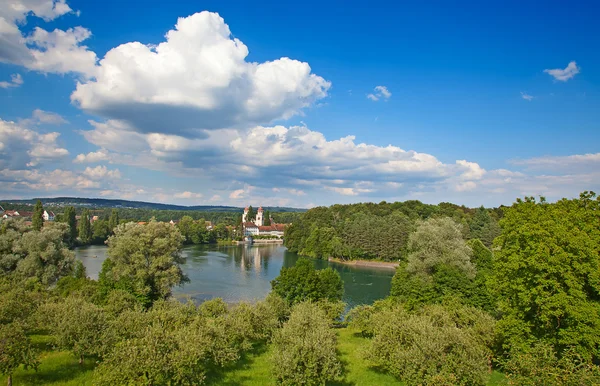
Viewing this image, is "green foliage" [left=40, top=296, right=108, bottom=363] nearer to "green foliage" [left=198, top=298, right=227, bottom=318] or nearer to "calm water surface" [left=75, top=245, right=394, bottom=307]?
"green foliage" [left=198, top=298, right=227, bottom=318]

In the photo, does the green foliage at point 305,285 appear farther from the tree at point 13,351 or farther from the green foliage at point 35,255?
the tree at point 13,351

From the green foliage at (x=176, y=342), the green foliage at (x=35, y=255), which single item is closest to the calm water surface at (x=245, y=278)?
the green foliage at (x=35, y=255)

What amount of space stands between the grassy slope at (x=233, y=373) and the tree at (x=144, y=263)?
374 inches

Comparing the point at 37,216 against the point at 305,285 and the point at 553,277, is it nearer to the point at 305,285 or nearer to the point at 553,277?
the point at 305,285

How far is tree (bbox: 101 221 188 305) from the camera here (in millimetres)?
29641

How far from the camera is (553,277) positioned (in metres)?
16.8

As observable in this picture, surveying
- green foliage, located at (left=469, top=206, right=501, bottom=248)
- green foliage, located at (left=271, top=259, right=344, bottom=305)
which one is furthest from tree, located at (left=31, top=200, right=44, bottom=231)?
green foliage, located at (left=469, top=206, right=501, bottom=248)

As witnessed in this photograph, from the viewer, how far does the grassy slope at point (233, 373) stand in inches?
→ 565

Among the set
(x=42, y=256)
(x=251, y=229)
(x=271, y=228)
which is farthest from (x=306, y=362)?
(x=271, y=228)

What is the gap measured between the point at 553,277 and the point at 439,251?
17.5 metres

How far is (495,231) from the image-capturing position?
7212 centimetres

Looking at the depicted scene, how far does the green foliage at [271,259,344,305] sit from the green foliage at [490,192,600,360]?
56.1ft

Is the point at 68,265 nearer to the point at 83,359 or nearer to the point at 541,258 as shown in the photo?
the point at 83,359

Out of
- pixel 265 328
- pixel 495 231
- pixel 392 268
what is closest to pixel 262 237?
pixel 392 268
